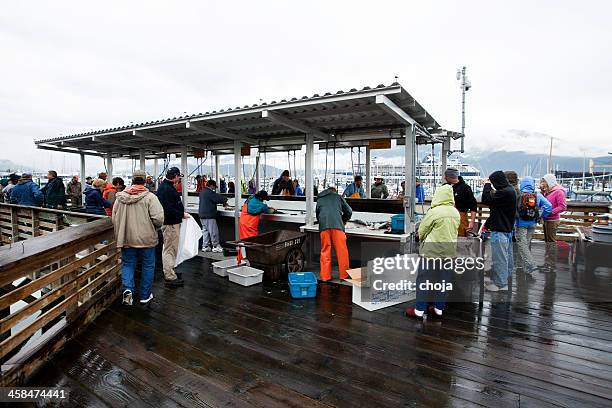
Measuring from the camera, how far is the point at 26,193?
314 inches

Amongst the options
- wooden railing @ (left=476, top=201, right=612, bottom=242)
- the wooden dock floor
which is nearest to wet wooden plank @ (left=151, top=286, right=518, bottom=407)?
the wooden dock floor

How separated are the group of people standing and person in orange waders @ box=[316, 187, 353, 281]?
1531 mm

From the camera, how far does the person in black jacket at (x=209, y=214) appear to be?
707 cm

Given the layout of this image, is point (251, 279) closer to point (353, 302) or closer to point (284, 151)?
point (353, 302)

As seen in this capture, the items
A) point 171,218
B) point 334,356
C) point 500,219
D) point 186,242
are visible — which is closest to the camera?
point 334,356

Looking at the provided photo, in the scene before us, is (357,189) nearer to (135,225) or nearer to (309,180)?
(309,180)

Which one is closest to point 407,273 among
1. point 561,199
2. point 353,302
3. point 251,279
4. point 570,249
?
point 353,302

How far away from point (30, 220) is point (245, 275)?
5.22 meters

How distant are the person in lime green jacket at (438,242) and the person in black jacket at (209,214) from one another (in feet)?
15.1

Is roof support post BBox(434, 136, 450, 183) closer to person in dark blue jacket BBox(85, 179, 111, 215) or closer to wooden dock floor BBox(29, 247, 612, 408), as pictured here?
wooden dock floor BBox(29, 247, 612, 408)

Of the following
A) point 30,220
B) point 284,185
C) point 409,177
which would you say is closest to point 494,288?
point 409,177

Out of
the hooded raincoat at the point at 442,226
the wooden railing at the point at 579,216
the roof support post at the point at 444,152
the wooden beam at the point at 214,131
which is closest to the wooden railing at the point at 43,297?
the wooden beam at the point at 214,131

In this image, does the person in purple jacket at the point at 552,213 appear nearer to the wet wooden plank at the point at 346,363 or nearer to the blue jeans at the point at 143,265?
the wet wooden plank at the point at 346,363

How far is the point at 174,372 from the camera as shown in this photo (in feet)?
8.93
